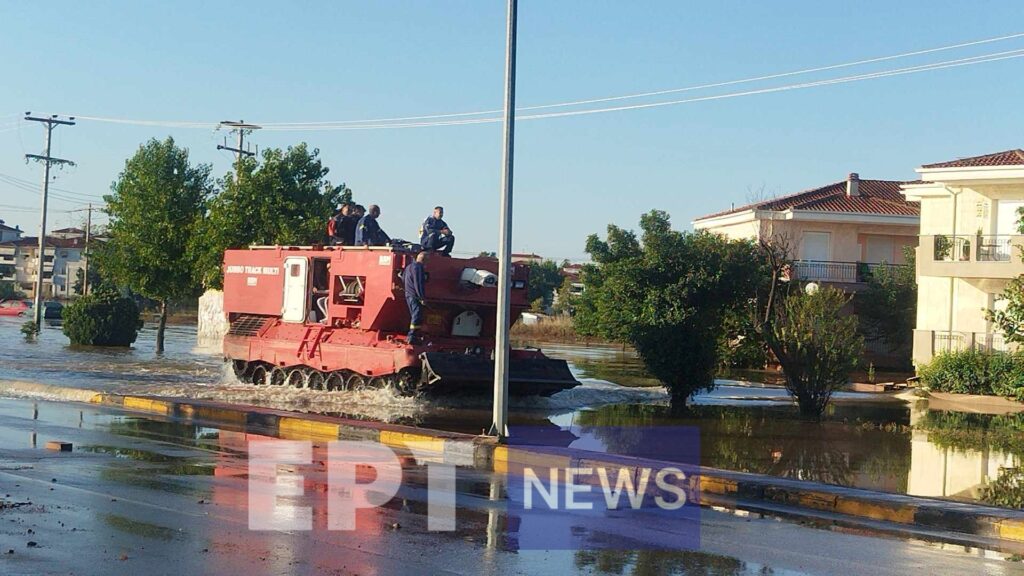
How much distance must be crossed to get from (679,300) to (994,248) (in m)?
10.3

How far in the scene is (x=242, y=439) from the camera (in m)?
16.0

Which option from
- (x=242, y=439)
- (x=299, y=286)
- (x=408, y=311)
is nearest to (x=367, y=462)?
(x=242, y=439)

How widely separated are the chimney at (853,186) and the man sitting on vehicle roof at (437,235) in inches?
1116

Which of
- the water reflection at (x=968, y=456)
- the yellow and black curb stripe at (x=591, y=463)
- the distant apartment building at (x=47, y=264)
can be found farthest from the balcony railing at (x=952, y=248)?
the distant apartment building at (x=47, y=264)

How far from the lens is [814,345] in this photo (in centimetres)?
2008

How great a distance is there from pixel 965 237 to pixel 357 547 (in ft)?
82.9

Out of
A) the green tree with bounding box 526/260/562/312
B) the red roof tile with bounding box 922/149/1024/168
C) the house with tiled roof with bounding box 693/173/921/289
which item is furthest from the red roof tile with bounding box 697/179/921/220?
the green tree with bounding box 526/260/562/312

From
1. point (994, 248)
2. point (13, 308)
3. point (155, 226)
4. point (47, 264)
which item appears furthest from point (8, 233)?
point (994, 248)

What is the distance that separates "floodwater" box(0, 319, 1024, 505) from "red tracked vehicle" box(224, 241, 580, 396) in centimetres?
55

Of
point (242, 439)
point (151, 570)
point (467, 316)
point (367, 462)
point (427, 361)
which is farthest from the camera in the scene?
point (467, 316)

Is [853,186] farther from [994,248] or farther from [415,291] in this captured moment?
[415,291]

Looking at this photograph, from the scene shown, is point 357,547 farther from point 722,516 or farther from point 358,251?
point 358,251

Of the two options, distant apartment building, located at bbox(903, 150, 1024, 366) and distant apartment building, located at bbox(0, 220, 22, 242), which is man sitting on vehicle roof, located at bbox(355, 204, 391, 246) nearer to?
distant apartment building, located at bbox(903, 150, 1024, 366)

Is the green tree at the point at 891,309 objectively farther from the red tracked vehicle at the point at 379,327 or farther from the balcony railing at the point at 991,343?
the red tracked vehicle at the point at 379,327
